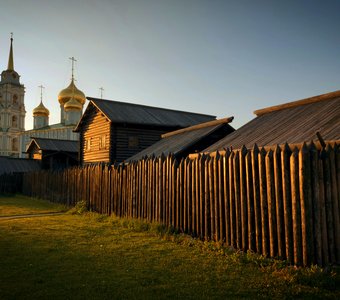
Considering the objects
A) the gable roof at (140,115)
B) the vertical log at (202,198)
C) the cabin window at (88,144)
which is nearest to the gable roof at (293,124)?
the vertical log at (202,198)

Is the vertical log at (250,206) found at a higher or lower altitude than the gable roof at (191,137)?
lower

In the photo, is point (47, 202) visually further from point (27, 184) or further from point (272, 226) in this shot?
point (272, 226)

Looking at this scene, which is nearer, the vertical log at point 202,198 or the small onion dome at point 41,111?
the vertical log at point 202,198

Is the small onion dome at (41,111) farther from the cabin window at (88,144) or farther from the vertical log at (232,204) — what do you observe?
the vertical log at (232,204)

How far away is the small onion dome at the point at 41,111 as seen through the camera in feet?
277

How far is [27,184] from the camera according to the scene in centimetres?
2316

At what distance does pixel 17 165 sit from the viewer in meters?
33.1

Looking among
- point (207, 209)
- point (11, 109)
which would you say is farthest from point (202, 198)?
point (11, 109)

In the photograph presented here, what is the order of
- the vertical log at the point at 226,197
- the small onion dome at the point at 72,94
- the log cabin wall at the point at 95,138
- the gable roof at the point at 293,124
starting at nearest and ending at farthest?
the vertical log at the point at 226,197 → the gable roof at the point at 293,124 → the log cabin wall at the point at 95,138 → the small onion dome at the point at 72,94

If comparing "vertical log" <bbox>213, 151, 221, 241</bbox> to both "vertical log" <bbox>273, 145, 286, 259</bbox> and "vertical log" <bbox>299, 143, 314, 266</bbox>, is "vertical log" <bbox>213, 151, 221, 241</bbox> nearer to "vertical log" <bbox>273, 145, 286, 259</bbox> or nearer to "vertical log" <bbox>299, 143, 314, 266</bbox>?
"vertical log" <bbox>273, 145, 286, 259</bbox>

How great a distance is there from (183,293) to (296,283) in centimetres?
164

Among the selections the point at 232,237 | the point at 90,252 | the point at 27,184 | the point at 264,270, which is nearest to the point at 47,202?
the point at 27,184

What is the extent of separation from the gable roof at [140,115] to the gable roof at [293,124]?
11.6m

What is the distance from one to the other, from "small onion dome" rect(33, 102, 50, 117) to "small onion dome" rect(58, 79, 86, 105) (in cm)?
1520
